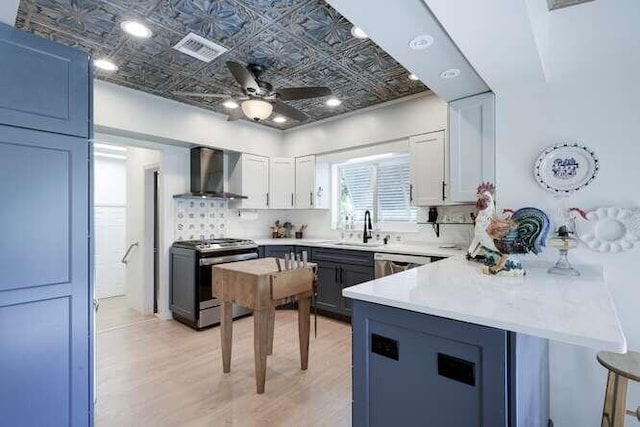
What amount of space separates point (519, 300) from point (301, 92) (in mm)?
2198

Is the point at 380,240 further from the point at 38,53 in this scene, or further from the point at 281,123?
the point at 38,53

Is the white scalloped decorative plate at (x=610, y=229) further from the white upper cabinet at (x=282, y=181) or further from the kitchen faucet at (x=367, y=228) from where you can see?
the white upper cabinet at (x=282, y=181)

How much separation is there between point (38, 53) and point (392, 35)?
70.2 inches

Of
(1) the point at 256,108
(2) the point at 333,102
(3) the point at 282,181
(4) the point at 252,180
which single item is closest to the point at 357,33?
(1) the point at 256,108

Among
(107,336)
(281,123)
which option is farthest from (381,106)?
(107,336)

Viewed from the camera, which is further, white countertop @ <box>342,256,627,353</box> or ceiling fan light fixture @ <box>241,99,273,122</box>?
ceiling fan light fixture @ <box>241,99,273,122</box>

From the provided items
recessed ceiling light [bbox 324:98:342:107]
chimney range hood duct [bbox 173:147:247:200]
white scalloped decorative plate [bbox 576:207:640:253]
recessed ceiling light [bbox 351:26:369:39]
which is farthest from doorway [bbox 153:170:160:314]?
white scalloped decorative plate [bbox 576:207:640:253]

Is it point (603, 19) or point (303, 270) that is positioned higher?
point (603, 19)

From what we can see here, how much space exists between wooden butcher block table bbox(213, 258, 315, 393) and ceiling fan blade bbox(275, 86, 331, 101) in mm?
1448

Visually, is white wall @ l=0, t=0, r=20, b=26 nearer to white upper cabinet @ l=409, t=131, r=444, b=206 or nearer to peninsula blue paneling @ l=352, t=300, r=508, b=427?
peninsula blue paneling @ l=352, t=300, r=508, b=427

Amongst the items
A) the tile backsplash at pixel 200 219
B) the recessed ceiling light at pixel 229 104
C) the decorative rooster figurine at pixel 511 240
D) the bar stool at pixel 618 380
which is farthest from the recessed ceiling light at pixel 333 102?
the bar stool at pixel 618 380

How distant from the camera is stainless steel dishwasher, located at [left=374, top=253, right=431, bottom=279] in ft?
10.5

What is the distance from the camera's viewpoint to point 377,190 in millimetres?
4395

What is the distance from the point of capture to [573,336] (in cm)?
91
